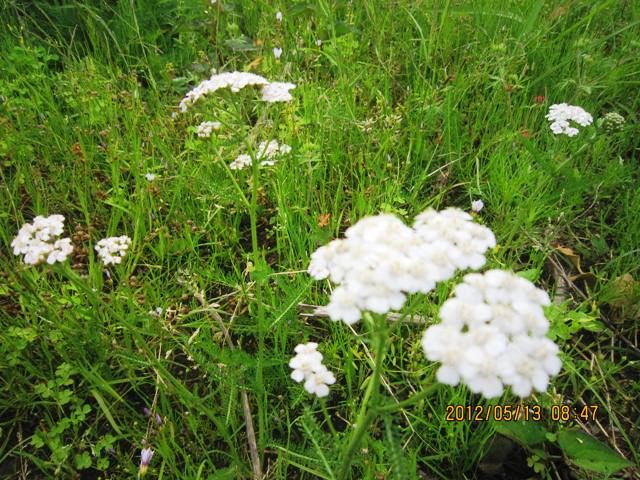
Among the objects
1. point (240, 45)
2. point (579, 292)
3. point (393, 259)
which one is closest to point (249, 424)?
point (393, 259)

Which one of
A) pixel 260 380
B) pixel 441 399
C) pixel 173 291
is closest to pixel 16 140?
pixel 173 291

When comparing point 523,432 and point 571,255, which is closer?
point 523,432

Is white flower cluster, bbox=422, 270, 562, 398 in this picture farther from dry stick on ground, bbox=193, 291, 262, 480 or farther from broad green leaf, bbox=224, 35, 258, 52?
broad green leaf, bbox=224, 35, 258, 52

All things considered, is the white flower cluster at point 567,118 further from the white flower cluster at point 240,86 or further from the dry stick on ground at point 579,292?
the white flower cluster at point 240,86

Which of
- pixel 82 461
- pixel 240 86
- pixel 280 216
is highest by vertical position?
pixel 240 86

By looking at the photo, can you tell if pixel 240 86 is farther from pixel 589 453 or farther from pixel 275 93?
pixel 589 453

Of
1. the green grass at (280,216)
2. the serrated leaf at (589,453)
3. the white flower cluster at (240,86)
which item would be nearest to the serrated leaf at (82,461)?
the green grass at (280,216)

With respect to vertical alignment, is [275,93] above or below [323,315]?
above
